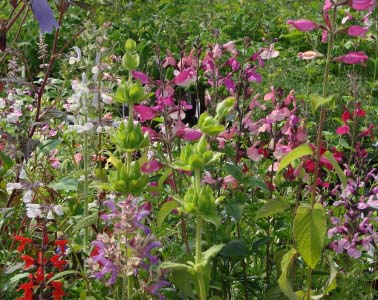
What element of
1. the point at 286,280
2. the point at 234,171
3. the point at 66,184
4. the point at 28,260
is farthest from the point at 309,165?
the point at 28,260

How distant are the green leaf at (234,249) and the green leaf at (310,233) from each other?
21 centimetres

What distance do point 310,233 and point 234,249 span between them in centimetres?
25

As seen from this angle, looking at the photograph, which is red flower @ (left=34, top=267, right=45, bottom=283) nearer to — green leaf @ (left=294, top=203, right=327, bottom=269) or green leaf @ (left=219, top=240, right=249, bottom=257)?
green leaf @ (left=219, top=240, right=249, bottom=257)

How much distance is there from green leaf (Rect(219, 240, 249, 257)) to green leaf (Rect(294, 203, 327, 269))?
0.69ft

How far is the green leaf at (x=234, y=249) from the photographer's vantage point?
1.93 meters

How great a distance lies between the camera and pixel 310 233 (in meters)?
1.77

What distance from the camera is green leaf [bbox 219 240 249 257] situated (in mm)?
1930

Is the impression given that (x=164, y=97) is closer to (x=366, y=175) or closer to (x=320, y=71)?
(x=366, y=175)

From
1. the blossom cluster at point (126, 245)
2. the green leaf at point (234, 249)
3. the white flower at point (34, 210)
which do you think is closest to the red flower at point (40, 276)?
the white flower at point (34, 210)

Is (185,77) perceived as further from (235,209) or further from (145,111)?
(235,209)

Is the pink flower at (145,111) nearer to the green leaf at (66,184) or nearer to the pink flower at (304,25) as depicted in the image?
the green leaf at (66,184)

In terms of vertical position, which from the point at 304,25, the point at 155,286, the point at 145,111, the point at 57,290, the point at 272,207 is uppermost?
the point at 304,25

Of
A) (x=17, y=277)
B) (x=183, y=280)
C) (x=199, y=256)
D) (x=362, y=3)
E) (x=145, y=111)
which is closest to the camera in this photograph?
(x=199, y=256)

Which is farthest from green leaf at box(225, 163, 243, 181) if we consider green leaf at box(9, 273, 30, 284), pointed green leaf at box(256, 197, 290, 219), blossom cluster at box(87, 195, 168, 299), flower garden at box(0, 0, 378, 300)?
green leaf at box(9, 273, 30, 284)
